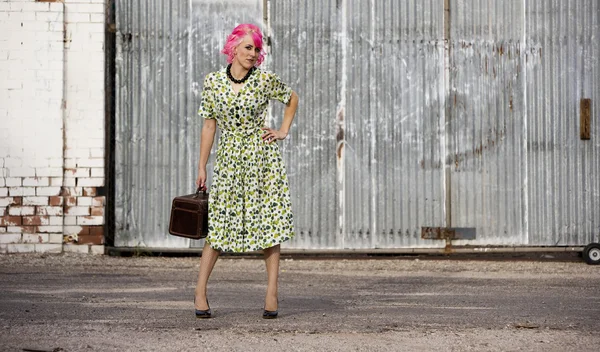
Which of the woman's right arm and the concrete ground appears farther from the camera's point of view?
the woman's right arm

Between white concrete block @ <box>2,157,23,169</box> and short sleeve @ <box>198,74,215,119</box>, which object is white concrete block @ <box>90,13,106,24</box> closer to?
white concrete block @ <box>2,157,23,169</box>

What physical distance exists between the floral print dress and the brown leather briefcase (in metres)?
0.05

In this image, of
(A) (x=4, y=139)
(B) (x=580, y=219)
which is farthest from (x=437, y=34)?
(A) (x=4, y=139)

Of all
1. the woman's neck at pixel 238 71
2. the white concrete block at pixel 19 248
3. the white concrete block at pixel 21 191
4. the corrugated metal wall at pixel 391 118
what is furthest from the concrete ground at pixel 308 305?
the woman's neck at pixel 238 71

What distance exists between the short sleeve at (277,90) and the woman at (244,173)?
1cm

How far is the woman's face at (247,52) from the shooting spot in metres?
6.66

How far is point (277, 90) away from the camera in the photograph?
22.4ft

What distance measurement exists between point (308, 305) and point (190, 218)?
126 centimetres

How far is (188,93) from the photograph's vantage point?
11.0m

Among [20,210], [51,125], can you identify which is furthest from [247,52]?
[20,210]

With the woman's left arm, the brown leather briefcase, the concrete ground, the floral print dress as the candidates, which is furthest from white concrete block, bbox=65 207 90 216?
the woman's left arm

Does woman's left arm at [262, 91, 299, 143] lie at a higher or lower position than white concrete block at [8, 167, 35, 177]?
higher

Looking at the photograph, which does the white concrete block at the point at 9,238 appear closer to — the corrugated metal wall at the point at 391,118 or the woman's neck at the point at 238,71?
the corrugated metal wall at the point at 391,118

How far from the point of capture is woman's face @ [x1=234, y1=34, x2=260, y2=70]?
21.9 feet
